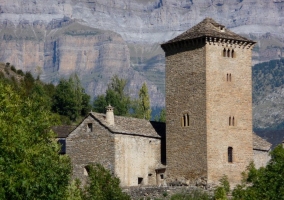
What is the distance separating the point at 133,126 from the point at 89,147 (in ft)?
14.3

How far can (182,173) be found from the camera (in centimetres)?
7931

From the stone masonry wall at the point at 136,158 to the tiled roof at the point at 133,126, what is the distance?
1.47 feet

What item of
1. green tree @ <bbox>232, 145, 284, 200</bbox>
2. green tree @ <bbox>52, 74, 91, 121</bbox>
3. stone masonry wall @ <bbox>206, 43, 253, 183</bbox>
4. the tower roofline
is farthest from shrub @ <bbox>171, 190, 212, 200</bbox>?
green tree @ <bbox>52, 74, 91, 121</bbox>

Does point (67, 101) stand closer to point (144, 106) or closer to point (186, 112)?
point (144, 106)

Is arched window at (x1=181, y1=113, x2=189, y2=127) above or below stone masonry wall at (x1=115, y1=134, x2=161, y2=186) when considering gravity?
above

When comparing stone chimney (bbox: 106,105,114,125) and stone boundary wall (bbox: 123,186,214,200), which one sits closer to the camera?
stone boundary wall (bbox: 123,186,214,200)

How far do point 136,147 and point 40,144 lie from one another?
3063 centimetres

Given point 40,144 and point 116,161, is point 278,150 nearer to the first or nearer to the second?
point 116,161

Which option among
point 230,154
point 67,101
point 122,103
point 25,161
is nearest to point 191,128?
point 230,154

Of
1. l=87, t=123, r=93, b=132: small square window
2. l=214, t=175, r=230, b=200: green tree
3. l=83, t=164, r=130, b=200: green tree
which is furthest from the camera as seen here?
l=87, t=123, r=93, b=132: small square window

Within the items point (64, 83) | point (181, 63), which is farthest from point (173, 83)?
point (64, 83)

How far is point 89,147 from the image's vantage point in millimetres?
79625

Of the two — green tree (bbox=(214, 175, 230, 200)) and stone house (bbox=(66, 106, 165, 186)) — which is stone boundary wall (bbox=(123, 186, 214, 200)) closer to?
green tree (bbox=(214, 175, 230, 200))

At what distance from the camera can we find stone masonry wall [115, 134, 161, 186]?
78188 mm
